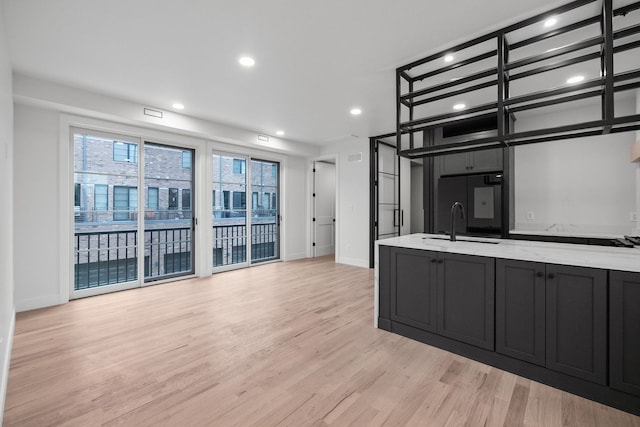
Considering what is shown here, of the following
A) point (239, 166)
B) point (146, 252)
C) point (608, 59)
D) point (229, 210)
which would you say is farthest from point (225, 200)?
point (608, 59)

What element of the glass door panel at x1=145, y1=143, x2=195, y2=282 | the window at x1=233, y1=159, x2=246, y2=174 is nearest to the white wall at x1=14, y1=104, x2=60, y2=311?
the glass door panel at x1=145, y1=143, x2=195, y2=282

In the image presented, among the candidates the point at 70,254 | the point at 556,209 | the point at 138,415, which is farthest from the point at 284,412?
the point at 556,209

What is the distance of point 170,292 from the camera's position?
4.22 metres

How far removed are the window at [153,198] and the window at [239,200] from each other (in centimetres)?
144

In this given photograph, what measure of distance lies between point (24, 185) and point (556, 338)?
18.0 feet

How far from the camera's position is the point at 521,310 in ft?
6.85

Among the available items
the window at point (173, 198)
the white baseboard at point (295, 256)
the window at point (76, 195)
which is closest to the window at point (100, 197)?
the window at point (76, 195)

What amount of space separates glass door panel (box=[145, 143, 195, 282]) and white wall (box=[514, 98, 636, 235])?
5.43 metres

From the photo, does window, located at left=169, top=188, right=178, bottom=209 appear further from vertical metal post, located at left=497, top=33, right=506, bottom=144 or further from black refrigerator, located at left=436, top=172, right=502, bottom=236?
vertical metal post, located at left=497, top=33, right=506, bottom=144

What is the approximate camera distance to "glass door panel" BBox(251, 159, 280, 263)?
20.3ft

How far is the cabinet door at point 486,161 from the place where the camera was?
13.3ft

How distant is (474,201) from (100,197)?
553cm

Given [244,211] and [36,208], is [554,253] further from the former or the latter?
[36,208]

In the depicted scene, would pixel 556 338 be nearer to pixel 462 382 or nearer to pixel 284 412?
pixel 462 382
